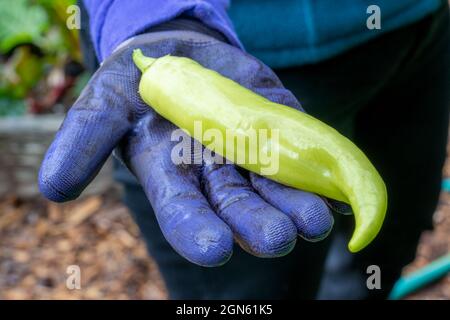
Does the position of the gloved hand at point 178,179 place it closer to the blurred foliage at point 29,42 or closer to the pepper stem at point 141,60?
the pepper stem at point 141,60

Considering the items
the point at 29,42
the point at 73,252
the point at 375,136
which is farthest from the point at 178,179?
the point at 29,42

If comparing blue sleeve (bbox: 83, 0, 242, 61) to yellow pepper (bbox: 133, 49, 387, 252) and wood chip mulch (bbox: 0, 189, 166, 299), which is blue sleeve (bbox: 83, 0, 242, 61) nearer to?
yellow pepper (bbox: 133, 49, 387, 252)

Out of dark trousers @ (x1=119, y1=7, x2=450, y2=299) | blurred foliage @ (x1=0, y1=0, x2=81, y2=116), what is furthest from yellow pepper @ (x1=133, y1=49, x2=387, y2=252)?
blurred foliage @ (x1=0, y1=0, x2=81, y2=116)

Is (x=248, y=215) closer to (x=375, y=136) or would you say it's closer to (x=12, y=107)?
(x=375, y=136)

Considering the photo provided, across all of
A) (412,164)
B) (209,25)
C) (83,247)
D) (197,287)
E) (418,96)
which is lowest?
(83,247)

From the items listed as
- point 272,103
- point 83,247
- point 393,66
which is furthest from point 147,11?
point 83,247
